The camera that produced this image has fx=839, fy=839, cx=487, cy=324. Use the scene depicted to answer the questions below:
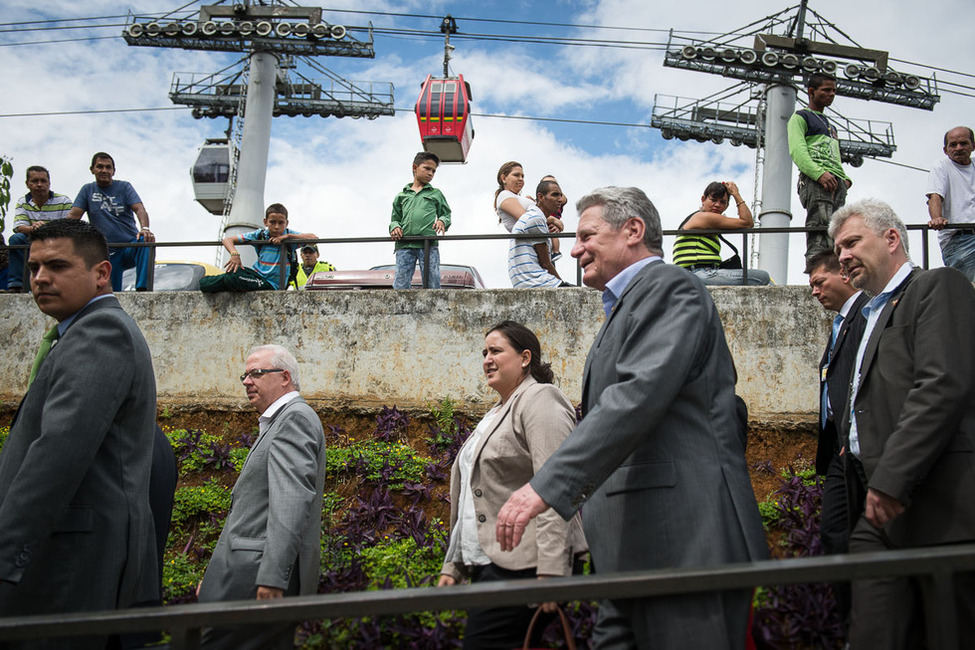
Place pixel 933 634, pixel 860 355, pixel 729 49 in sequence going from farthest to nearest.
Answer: pixel 729 49 → pixel 860 355 → pixel 933 634

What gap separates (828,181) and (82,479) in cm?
695

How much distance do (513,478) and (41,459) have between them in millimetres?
1910

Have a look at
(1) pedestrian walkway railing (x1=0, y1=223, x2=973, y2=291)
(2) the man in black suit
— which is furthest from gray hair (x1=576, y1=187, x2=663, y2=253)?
(1) pedestrian walkway railing (x1=0, y1=223, x2=973, y2=291)

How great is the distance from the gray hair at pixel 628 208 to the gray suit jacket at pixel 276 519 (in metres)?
1.84

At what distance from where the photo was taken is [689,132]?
39906 millimetres

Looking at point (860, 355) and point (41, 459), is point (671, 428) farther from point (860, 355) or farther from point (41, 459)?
point (41, 459)

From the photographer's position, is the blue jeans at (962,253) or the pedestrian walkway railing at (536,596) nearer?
the pedestrian walkway railing at (536,596)

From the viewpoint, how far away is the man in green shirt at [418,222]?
845cm

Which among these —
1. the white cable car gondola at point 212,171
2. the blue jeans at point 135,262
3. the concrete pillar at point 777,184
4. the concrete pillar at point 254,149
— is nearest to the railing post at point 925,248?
the blue jeans at point 135,262

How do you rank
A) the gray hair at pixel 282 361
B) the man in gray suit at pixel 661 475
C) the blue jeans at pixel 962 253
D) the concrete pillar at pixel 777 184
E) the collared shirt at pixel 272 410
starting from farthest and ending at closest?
the concrete pillar at pixel 777 184, the blue jeans at pixel 962 253, the gray hair at pixel 282 361, the collared shirt at pixel 272 410, the man in gray suit at pixel 661 475

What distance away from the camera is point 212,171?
101 feet

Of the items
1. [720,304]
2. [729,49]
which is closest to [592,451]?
[720,304]

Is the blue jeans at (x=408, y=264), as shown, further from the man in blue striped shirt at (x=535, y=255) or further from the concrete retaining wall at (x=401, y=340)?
the man in blue striped shirt at (x=535, y=255)

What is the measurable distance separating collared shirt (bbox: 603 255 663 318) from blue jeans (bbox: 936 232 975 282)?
629cm
